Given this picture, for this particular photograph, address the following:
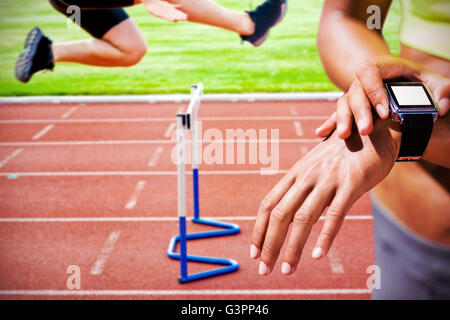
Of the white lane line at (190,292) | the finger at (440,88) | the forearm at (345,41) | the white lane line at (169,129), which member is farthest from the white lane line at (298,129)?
the finger at (440,88)

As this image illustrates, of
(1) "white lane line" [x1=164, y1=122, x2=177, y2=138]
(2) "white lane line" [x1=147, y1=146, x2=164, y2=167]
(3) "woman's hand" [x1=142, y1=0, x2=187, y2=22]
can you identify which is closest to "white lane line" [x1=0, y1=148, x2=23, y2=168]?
(2) "white lane line" [x1=147, y1=146, x2=164, y2=167]

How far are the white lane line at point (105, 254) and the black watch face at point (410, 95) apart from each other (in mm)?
3445

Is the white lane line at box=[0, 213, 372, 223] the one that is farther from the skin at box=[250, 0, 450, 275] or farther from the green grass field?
the green grass field

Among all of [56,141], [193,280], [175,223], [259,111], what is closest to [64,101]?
[56,141]

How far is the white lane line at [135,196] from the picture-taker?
16.7 feet

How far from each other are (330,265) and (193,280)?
1.14 m

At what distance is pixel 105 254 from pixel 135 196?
1255mm

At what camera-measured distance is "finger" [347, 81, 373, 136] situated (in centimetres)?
76

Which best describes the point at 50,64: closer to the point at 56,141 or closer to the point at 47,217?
the point at 47,217

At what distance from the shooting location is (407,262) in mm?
1360

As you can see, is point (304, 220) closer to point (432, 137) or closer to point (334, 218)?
point (334, 218)

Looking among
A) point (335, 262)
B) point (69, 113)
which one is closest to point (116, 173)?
point (335, 262)

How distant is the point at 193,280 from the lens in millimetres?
3740

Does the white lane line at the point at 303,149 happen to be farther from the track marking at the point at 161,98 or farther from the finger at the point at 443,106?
the finger at the point at 443,106
